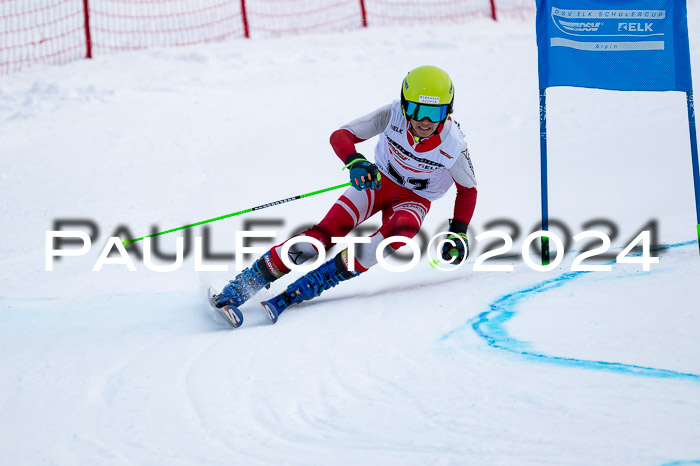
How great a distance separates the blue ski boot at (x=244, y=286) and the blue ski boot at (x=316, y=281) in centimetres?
12

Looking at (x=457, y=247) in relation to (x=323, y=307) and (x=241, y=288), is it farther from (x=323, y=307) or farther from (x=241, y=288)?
(x=241, y=288)

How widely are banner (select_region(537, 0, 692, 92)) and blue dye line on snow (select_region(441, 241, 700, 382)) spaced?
1.12m

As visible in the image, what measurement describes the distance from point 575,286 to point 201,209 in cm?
325

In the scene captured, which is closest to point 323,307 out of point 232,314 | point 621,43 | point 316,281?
point 316,281

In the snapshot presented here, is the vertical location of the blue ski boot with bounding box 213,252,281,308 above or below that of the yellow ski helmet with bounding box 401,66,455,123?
below

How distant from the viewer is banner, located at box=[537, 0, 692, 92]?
4.19 meters

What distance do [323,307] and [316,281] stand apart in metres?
0.15

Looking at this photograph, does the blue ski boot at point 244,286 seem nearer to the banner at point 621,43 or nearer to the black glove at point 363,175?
the black glove at point 363,175

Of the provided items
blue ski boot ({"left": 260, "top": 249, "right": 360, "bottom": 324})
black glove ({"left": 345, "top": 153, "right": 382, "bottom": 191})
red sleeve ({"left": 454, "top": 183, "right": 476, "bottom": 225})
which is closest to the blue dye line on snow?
red sleeve ({"left": 454, "top": 183, "right": 476, "bottom": 225})

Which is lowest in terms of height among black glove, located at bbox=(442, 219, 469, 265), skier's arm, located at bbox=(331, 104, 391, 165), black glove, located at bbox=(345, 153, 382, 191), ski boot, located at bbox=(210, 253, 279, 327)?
ski boot, located at bbox=(210, 253, 279, 327)

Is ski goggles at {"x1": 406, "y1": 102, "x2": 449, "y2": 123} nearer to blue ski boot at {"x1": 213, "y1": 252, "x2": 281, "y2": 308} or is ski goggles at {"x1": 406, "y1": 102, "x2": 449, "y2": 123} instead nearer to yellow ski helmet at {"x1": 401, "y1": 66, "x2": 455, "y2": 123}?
yellow ski helmet at {"x1": 401, "y1": 66, "x2": 455, "y2": 123}

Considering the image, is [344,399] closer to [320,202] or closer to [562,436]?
[562,436]

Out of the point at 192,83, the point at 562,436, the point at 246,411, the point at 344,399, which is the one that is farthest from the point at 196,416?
the point at 192,83

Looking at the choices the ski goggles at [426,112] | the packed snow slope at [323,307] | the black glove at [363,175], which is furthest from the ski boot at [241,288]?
the ski goggles at [426,112]
